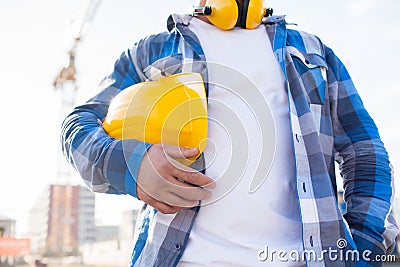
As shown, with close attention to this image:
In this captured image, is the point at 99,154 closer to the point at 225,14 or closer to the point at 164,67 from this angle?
the point at 164,67

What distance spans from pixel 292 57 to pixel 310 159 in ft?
1.46

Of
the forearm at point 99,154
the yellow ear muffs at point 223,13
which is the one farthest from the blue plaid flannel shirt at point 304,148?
the yellow ear muffs at point 223,13

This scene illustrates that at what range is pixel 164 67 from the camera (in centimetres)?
188

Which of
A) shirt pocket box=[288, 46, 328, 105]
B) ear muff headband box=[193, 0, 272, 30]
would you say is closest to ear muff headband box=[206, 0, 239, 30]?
ear muff headband box=[193, 0, 272, 30]

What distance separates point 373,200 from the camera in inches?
66.3

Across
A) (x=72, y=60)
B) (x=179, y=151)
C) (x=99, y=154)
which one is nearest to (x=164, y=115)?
(x=179, y=151)

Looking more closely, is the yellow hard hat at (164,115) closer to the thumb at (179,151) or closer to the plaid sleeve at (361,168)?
the thumb at (179,151)

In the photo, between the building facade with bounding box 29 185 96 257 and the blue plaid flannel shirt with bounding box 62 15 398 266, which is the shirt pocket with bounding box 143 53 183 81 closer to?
the blue plaid flannel shirt with bounding box 62 15 398 266

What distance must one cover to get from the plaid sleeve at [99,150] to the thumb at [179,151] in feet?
0.25

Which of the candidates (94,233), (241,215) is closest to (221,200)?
(241,215)

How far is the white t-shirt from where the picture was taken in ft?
5.16

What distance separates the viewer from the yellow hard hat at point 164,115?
4.80 feet

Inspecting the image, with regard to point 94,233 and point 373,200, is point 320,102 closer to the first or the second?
point 373,200

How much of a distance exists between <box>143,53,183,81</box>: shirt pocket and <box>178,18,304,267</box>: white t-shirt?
123mm
